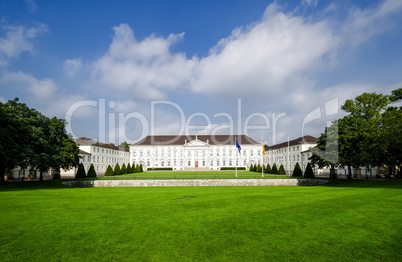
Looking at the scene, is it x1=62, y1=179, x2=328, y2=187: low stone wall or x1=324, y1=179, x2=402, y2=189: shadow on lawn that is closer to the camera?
x1=324, y1=179, x2=402, y2=189: shadow on lawn

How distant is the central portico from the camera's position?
274ft

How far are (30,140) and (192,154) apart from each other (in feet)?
192

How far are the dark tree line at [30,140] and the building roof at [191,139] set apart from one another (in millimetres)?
48062

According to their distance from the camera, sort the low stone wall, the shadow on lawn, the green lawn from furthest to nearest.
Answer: the low stone wall
the shadow on lawn
the green lawn

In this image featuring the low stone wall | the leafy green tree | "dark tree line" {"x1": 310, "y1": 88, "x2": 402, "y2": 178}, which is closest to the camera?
"dark tree line" {"x1": 310, "y1": 88, "x2": 402, "y2": 178}

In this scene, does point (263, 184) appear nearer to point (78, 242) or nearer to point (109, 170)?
point (78, 242)

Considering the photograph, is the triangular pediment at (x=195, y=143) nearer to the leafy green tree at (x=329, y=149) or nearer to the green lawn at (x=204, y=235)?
the leafy green tree at (x=329, y=149)

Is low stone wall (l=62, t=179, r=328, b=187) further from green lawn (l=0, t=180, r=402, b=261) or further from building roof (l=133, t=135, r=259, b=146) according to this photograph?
building roof (l=133, t=135, r=259, b=146)

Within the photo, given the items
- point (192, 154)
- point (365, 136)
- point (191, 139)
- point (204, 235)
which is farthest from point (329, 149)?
point (191, 139)

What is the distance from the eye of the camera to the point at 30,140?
94.9 feet

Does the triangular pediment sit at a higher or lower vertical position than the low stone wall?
higher

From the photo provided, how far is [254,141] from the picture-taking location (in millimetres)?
87625

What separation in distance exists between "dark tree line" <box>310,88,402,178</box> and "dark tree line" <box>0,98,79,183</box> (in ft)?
123

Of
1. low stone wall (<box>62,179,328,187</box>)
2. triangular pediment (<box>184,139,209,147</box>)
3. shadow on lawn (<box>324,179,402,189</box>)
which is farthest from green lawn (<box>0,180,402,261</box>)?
triangular pediment (<box>184,139,209,147</box>)
